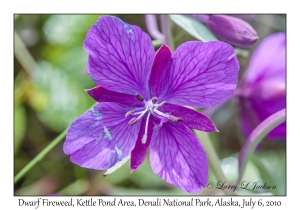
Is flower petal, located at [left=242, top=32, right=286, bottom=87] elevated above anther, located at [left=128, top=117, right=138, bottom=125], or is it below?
above

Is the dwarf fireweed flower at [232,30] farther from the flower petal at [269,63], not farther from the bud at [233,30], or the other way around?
the flower petal at [269,63]

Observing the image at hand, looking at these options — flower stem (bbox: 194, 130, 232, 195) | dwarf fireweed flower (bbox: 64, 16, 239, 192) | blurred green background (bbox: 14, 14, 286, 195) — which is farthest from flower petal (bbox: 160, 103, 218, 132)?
blurred green background (bbox: 14, 14, 286, 195)

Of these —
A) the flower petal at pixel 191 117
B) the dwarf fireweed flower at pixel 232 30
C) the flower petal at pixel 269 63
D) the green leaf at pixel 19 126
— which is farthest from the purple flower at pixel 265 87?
the green leaf at pixel 19 126

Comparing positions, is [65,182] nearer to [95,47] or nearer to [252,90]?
[252,90]

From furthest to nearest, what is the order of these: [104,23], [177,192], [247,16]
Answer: [177,192], [247,16], [104,23]

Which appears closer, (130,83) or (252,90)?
(130,83)

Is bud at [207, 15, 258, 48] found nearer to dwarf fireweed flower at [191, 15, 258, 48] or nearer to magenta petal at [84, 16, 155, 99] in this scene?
dwarf fireweed flower at [191, 15, 258, 48]
